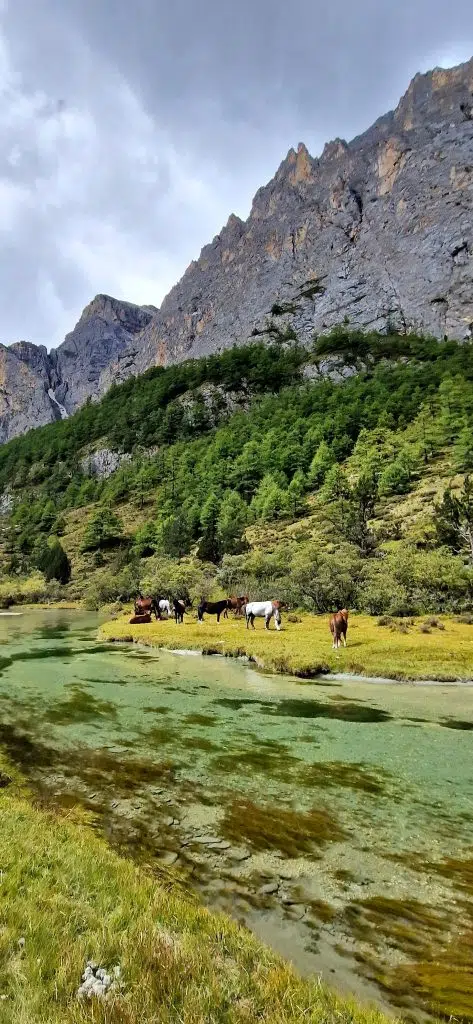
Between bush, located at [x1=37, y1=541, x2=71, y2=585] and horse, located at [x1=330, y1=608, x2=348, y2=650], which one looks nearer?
horse, located at [x1=330, y1=608, x2=348, y2=650]

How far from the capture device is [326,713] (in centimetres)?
1791

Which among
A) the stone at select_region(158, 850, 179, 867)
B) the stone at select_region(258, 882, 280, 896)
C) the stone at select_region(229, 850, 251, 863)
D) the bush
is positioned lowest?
the stone at select_region(229, 850, 251, 863)

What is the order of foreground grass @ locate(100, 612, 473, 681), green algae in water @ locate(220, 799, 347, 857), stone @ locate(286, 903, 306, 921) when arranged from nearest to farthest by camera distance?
stone @ locate(286, 903, 306, 921)
green algae in water @ locate(220, 799, 347, 857)
foreground grass @ locate(100, 612, 473, 681)

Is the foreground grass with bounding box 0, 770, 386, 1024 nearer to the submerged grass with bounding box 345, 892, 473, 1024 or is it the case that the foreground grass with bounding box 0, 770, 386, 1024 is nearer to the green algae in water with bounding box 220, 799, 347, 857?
the submerged grass with bounding box 345, 892, 473, 1024

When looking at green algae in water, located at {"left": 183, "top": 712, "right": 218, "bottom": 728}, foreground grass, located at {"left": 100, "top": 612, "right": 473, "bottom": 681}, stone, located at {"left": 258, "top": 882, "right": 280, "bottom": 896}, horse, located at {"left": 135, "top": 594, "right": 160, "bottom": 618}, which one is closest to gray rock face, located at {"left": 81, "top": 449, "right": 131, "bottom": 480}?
horse, located at {"left": 135, "top": 594, "right": 160, "bottom": 618}

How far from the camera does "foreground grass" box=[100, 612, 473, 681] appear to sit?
80.1 feet

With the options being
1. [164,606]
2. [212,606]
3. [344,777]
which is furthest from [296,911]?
[164,606]

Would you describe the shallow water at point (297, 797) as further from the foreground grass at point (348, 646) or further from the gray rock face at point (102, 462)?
the gray rock face at point (102, 462)

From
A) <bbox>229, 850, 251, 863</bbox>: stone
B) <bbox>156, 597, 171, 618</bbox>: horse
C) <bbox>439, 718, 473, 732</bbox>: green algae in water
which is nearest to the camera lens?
<bbox>229, 850, 251, 863</bbox>: stone

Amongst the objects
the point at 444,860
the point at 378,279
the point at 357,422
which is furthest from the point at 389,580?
the point at 378,279

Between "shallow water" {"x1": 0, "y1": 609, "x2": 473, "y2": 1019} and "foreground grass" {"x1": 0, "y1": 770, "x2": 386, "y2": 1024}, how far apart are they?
3.54 ft

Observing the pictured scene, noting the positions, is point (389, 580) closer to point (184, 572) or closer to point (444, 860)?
point (184, 572)

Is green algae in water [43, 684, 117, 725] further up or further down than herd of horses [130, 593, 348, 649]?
further down

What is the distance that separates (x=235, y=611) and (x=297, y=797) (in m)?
37.5
